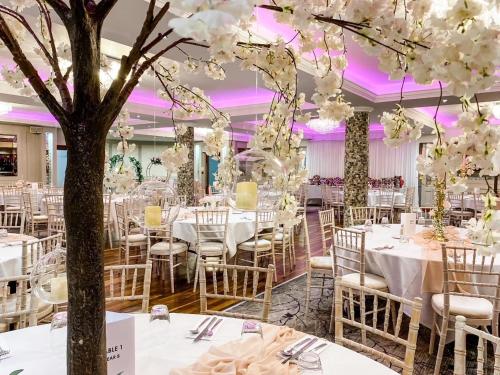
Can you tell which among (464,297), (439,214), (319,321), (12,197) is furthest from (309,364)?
(12,197)

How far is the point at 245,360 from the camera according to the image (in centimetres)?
139

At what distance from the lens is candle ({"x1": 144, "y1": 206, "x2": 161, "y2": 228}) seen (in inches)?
61.8

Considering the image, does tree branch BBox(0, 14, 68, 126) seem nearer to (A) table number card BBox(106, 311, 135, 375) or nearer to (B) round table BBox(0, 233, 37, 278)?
(A) table number card BBox(106, 311, 135, 375)

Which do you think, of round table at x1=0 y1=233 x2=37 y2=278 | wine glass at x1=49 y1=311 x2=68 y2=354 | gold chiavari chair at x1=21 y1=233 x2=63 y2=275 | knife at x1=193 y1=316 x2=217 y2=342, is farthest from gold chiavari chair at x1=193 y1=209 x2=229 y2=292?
wine glass at x1=49 y1=311 x2=68 y2=354

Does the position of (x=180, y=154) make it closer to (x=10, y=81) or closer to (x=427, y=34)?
(x=10, y=81)

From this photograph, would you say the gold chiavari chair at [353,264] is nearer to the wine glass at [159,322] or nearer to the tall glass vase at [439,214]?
the tall glass vase at [439,214]

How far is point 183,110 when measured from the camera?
152cm

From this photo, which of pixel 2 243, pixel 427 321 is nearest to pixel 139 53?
pixel 427 321

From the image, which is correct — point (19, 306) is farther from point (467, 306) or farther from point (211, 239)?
point (467, 306)

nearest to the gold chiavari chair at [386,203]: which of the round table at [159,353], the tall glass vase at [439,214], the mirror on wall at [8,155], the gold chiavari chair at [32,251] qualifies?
the tall glass vase at [439,214]

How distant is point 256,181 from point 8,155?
44.5ft

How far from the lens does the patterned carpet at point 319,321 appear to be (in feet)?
10.2

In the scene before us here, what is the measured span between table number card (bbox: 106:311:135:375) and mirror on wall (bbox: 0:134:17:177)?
13238 mm

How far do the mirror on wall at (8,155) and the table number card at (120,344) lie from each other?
13.2 meters
